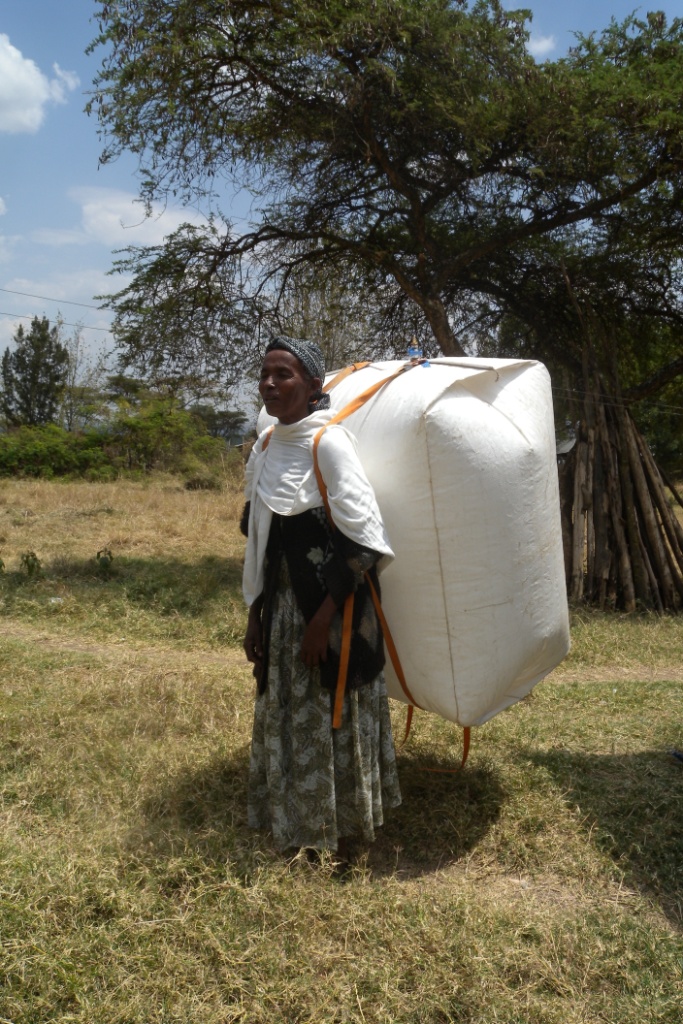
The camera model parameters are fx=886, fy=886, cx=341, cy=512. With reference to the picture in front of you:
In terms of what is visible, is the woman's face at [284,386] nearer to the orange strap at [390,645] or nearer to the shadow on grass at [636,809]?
the orange strap at [390,645]

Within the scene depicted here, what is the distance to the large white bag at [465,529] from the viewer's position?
2.78m

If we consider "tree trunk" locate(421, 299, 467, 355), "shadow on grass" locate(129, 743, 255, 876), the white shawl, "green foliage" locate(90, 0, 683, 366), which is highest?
"green foliage" locate(90, 0, 683, 366)

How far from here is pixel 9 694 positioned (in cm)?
448

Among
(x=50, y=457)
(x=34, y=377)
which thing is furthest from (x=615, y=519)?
(x=34, y=377)

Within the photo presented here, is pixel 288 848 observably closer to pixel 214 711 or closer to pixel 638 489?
pixel 214 711

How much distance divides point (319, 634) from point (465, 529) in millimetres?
566

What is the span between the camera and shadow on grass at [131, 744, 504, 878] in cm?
300

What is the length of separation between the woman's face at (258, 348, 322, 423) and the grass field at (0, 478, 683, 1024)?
1464 millimetres

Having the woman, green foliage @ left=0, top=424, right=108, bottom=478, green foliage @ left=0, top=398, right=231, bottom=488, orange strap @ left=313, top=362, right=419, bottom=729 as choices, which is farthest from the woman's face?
green foliage @ left=0, top=424, right=108, bottom=478

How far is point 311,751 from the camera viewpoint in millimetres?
2895

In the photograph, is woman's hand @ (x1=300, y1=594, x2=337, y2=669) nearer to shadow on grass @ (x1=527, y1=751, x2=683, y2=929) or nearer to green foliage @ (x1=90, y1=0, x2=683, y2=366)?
shadow on grass @ (x1=527, y1=751, x2=683, y2=929)

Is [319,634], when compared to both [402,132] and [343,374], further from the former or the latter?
[402,132]

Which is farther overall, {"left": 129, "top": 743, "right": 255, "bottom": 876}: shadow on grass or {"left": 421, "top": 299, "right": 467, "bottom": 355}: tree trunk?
{"left": 421, "top": 299, "right": 467, "bottom": 355}: tree trunk

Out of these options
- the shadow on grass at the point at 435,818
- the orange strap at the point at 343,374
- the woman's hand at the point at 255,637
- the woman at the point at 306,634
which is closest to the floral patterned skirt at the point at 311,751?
the woman at the point at 306,634
